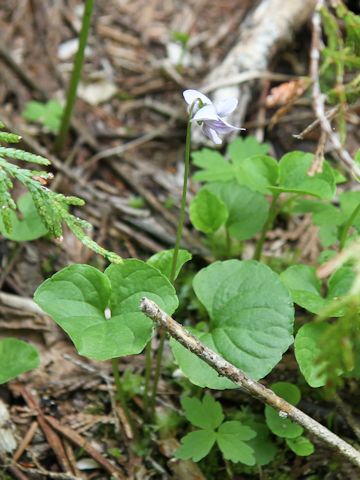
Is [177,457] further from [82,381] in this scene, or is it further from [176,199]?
[176,199]

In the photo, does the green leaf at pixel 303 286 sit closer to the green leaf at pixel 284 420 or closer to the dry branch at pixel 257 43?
the green leaf at pixel 284 420

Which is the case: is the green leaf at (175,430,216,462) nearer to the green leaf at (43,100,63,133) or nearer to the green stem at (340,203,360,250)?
the green stem at (340,203,360,250)

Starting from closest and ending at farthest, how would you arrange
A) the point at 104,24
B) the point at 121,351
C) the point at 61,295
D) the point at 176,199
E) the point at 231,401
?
the point at 121,351
the point at 61,295
the point at 231,401
the point at 176,199
the point at 104,24

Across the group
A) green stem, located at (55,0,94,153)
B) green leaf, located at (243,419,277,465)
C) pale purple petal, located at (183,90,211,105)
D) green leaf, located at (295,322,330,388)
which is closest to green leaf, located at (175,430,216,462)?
green leaf, located at (243,419,277,465)

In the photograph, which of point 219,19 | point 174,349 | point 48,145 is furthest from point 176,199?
point 219,19

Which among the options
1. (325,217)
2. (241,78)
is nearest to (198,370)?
(325,217)
